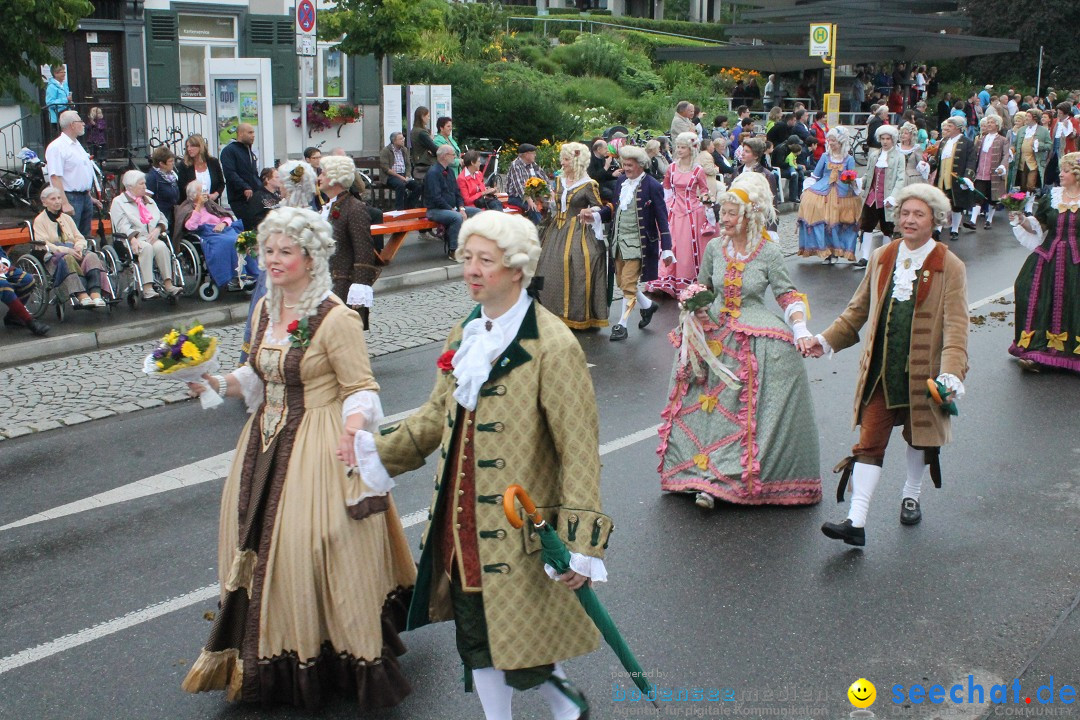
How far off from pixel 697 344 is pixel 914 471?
1368mm

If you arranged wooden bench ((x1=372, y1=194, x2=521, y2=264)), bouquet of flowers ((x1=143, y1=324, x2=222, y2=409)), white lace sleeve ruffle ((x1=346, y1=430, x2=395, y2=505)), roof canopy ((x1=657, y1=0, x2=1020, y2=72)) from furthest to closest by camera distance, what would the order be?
roof canopy ((x1=657, y1=0, x2=1020, y2=72))
wooden bench ((x1=372, y1=194, x2=521, y2=264))
bouquet of flowers ((x1=143, y1=324, x2=222, y2=409))
white lace sleeve ruffle ((x1=346, y1=430, x2=395, y2=505))

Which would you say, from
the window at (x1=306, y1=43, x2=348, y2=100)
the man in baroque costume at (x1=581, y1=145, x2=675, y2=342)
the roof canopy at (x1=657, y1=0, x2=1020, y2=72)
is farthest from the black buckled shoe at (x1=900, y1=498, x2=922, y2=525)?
the roof canopy at (x1=657, y1=0, x2=1020, y2=72)

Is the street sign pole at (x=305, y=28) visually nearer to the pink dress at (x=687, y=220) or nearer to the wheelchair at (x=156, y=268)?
the wheelchair at (x=156, y=268)

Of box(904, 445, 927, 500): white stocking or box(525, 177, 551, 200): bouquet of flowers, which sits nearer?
box(904, 445, 927, 500): white stocking

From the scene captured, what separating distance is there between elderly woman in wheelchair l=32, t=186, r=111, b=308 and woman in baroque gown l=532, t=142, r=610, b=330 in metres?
4.31

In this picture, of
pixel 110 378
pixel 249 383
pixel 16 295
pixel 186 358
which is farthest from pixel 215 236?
pixel 186 358

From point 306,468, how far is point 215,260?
8743 millimetres

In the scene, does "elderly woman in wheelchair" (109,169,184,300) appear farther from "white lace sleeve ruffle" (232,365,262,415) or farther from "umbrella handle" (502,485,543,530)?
"umbrella handle" (502,485,543,530)

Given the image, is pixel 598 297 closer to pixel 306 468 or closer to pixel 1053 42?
pixel 306 468

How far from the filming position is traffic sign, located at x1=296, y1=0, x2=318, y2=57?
50.5 feet

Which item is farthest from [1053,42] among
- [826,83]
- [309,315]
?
[309,315]

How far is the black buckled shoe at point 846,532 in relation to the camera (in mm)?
6203

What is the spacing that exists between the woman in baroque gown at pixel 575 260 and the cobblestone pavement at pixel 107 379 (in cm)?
119

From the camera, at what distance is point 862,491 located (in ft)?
20.7
